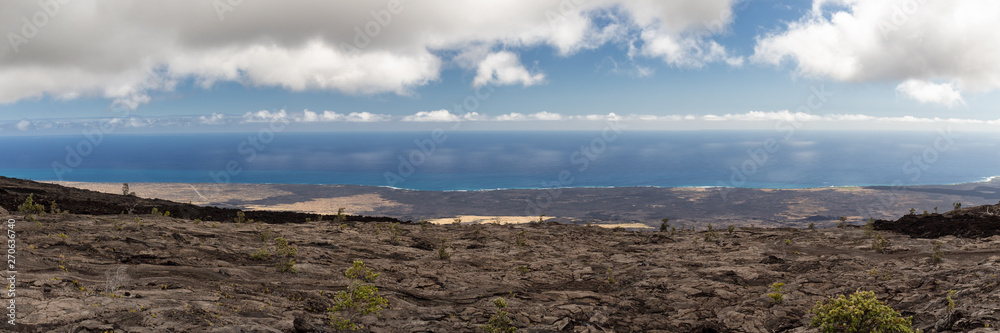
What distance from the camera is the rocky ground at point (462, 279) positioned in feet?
34.4

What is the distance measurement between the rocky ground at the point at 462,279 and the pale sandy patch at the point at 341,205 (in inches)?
3105

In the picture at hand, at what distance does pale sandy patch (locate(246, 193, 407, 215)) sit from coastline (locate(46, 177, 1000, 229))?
22cm

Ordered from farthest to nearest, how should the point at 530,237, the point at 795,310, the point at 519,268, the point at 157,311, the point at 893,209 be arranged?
the point at 893,209 < the point at 530,237 < the point at 519,268 < the point at 795,310 < the point at 157,311

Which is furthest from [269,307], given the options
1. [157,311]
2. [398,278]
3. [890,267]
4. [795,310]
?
[890,267]

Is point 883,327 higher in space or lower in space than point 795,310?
higher

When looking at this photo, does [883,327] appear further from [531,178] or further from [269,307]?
[531,178]

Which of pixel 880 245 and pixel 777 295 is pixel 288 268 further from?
pixel 880 245

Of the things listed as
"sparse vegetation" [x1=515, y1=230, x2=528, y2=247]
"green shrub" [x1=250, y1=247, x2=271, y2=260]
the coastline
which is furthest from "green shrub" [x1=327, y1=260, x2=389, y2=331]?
the coastline

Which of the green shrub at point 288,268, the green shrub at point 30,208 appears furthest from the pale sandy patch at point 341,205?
the green shrub at point 288,268

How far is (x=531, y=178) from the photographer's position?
184250 mm

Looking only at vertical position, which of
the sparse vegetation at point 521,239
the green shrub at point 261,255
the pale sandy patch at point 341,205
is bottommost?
the pale sandy patch at point 341,205

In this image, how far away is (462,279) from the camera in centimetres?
1755

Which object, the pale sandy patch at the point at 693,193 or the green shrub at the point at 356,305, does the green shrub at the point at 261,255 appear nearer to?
the green shrub at the point at 356,305

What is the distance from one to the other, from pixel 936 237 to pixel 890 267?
28.6 feet
